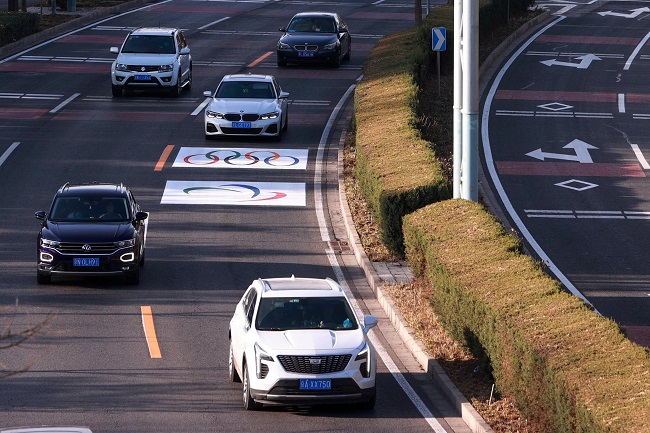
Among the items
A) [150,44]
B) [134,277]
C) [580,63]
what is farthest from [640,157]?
[134,277]

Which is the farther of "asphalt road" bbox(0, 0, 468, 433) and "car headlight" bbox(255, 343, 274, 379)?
"asphalt road" bbox(0, 0, 468, 433)

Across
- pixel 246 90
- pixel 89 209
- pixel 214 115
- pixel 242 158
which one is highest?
pixel 246 90

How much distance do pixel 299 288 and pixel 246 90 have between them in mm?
17723

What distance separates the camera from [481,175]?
29.7m

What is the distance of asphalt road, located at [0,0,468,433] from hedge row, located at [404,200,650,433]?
1.03 meters

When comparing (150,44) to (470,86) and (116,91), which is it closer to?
(116,91)

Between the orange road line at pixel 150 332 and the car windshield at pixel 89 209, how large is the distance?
94.5 inches

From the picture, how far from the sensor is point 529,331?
45.7 feet

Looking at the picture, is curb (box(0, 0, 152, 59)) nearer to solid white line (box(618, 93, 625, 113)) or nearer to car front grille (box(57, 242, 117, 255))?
solid white line (box(618, 93, 625, 113))

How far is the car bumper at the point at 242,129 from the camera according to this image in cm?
3192

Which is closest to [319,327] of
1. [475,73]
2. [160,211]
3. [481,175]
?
[475,73]

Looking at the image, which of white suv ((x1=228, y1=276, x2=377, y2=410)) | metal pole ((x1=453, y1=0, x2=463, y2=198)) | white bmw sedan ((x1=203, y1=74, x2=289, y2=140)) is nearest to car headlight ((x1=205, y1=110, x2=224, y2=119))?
white bmw sedan ((x1=203, y1=74, x2=289, y2=140))

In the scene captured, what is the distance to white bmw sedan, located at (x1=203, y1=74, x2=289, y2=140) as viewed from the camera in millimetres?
31969

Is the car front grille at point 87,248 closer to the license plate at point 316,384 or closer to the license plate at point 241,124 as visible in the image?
the license plate at point 316,384
